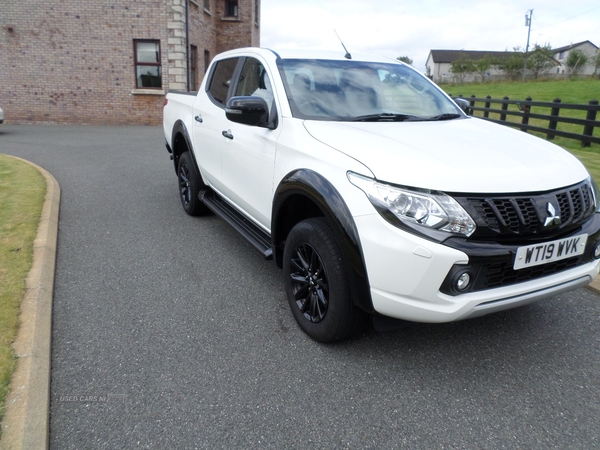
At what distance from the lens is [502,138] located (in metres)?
3.27

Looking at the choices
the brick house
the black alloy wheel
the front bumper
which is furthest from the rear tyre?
the brick house

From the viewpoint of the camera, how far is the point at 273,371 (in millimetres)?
2887

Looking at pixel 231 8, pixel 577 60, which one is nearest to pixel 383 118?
pixel 231 8

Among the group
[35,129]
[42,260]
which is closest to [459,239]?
[42,260]

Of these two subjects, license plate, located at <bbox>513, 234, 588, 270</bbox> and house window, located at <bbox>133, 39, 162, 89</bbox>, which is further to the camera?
house window, located at <bbox>133, 39, 162, 89</bbox>

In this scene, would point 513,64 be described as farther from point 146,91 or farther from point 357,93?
point 357,93

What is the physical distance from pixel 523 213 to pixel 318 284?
4.03 ft

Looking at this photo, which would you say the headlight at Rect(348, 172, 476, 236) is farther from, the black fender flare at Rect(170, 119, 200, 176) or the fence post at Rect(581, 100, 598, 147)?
the fence post at Rect(581, 100, 598, 147)

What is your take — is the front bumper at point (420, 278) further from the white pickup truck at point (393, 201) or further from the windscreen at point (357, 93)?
the windscreen at point (357, 93)

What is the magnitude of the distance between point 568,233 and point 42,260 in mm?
3978

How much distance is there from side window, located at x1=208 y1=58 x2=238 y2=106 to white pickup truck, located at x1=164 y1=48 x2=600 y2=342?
2.35ft

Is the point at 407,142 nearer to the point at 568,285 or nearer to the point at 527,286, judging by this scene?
the point at 527,286

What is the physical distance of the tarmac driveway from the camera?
2.40 meters

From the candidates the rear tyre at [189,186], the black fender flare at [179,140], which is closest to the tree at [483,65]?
the black fender flare at [179,140]
